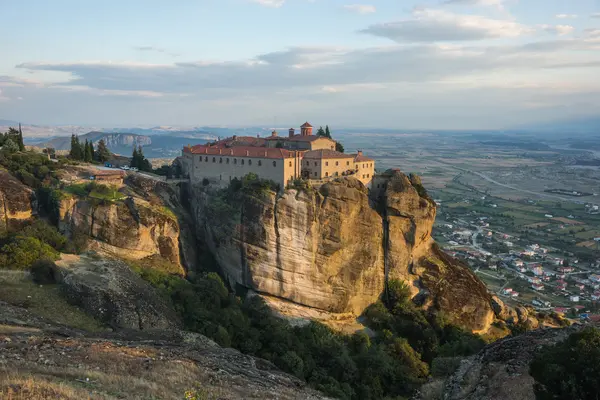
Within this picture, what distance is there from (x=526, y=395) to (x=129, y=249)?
32.8 meters

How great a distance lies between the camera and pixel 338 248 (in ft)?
150

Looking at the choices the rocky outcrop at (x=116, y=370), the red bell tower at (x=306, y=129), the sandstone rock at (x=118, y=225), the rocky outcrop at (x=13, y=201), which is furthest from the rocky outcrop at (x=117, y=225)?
the red bell tower at (x=306, y=129)

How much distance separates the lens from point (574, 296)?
67750 mm

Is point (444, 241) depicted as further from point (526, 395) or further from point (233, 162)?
point (526, 395)

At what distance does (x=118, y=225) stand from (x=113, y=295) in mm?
13195

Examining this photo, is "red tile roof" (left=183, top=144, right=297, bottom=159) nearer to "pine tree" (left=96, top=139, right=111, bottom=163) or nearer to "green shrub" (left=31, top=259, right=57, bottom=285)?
"pine tree" (left=96, top=139, right=111, bottom=163)

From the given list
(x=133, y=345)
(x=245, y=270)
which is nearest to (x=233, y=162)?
(x=245, y=270)

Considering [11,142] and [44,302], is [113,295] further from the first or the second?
[11,142]

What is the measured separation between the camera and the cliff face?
4431 cm

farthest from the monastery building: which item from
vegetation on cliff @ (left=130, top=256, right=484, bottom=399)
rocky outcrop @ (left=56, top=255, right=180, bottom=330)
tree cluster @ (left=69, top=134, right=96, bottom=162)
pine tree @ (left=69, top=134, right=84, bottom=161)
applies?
rocky outcrop @ (left=56, top=255, right=180, bottom=330)

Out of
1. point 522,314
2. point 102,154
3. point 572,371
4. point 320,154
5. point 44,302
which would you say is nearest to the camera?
point 572,371

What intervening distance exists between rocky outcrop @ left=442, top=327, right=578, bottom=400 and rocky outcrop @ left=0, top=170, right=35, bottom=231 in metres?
34.7

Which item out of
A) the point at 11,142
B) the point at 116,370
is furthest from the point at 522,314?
the point at 11,142

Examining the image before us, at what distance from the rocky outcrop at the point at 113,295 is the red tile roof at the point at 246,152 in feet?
57.4
